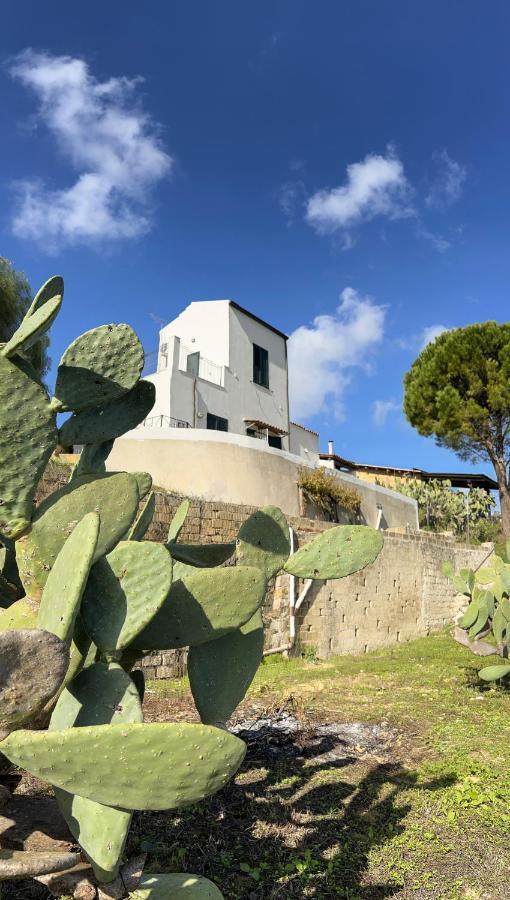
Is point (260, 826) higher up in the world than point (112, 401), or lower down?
lower down

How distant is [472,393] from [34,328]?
17.4 m

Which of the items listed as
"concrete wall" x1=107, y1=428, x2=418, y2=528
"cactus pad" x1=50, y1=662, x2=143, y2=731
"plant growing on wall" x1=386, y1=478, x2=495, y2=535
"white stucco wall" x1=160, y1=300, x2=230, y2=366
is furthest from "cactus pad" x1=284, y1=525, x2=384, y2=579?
"plant growing on wall" x1=386, y1=478, x2=495, y2=535

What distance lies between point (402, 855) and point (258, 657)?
1.35 m

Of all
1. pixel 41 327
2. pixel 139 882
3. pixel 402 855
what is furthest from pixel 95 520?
pixel 402 855

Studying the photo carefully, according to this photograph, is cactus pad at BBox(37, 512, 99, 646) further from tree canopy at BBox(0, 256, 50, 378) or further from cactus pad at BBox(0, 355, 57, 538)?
tree canopy at BBox(0, 256, 50, 378)

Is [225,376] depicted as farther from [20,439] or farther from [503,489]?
[20,439]

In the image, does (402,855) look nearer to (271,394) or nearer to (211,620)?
(211,620)

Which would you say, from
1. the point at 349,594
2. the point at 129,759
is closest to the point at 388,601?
the point at 349,594

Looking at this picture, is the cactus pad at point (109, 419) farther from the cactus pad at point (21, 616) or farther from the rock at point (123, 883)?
the rock at point (123, 883)

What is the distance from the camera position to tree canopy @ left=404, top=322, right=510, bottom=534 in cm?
1692

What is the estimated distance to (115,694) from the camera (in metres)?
1.18

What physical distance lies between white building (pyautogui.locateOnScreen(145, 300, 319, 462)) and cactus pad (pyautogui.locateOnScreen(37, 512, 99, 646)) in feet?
42.1

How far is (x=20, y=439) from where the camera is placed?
153cm

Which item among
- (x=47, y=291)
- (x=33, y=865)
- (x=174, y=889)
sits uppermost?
(x=47, y=291)
